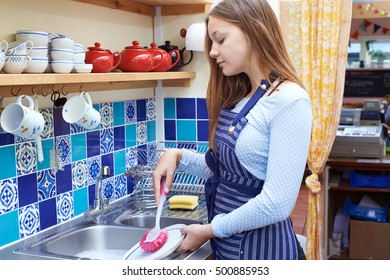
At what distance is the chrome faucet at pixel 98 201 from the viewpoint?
2.01 meters

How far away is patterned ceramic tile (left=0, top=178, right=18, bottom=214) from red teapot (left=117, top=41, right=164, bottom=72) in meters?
0.56

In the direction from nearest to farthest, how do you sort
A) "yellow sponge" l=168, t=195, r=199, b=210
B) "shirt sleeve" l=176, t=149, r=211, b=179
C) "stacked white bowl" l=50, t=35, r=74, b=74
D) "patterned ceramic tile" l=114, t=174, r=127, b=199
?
"stacked white bowl" l=50, t=35, r=74, b=74 → "shirt sleeve" l=176, t=149, r=211, b=179 → "yellow sponge" l=168, t=195, r=199, b=210 → "patterned ceramic tile" l=114, t=174, r=127, b=199

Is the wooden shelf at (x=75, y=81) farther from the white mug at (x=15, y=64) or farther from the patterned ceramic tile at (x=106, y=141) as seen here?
the patterned ceramic tile at (x=106, y=141)

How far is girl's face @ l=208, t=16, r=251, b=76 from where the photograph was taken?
1445 millimetres

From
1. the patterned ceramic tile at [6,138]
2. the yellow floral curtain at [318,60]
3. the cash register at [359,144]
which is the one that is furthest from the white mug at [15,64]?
the cash register at [359,144]

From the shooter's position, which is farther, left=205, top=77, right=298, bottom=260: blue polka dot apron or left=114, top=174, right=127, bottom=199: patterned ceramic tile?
left=114, top=174, right=127, bottom=199: patterned ceramic tile

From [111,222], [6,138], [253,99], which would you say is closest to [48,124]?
[6,138]

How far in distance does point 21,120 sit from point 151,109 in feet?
3.24

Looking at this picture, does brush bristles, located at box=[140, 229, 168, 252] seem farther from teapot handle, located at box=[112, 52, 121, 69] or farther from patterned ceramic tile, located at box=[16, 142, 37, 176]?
teapot handle, located at box=[112, 52, 121, 69]

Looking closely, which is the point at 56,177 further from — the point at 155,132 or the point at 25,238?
the point at 155,132

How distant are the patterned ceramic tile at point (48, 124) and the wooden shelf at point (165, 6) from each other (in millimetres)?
533

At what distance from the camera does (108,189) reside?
7.27 ft

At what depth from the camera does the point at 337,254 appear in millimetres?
3518

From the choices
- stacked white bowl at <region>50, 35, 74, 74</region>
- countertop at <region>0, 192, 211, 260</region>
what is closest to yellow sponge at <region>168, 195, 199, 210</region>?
countertop at <region>0, 192, 211, 260</region>
